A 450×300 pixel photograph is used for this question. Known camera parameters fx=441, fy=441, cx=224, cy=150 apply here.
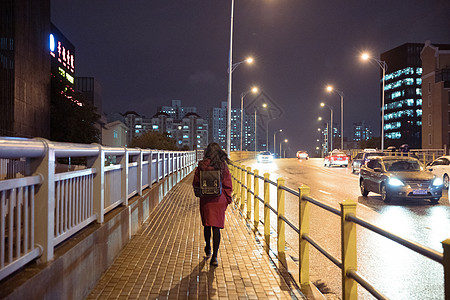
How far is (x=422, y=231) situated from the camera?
9281mm

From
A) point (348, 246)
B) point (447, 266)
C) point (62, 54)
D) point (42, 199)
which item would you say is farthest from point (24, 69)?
point (447, 266)

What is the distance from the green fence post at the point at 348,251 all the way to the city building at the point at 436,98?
2793 inches

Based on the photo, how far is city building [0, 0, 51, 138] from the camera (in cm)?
4019

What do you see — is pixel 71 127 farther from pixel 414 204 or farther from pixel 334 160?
pixel 414 204

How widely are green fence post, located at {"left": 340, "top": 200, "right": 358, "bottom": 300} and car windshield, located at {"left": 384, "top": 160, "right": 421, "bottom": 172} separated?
12193 millimetres

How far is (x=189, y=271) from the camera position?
20.0ft

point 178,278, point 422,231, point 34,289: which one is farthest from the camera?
point 422,231

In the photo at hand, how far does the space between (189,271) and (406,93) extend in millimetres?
135697

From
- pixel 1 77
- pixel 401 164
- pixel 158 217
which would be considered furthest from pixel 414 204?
pixel 1 77

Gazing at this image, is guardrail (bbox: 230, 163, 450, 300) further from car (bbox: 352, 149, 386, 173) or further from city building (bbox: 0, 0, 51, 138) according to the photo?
city building (bbox: 0, 0, 51, 138)

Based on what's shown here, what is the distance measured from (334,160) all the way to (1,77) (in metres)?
32.0

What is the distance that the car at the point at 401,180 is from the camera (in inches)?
551

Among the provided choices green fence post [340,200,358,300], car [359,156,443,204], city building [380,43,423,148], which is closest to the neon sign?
car [359,156,443,204]

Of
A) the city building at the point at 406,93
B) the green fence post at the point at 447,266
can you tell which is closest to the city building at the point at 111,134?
the city building at the point at 406,93
